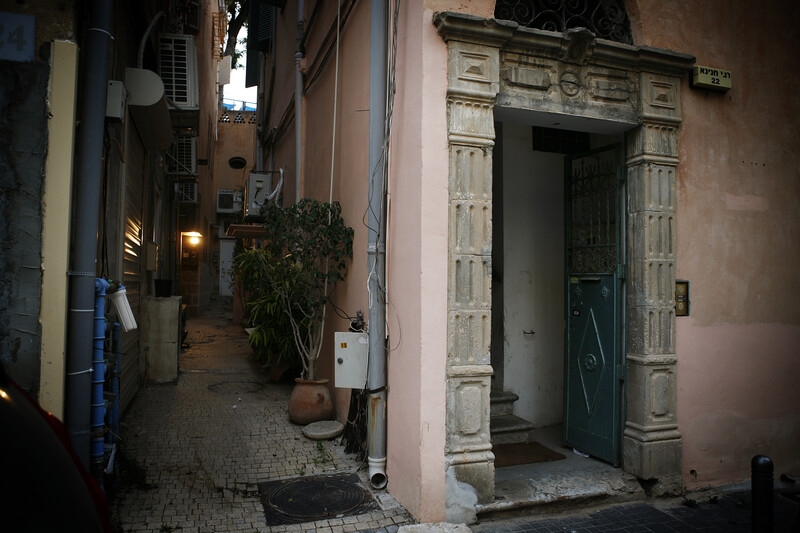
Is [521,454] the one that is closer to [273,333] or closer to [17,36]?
[273,333]

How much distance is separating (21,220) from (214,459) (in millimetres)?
2872

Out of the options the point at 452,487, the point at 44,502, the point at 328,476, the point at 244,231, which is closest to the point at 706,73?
the point at 452,487

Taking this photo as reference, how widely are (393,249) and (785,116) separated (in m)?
4.59

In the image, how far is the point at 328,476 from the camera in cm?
506

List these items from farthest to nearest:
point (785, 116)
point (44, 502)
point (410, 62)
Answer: point (785, 116)
point (410, 62)
point (44, 502)

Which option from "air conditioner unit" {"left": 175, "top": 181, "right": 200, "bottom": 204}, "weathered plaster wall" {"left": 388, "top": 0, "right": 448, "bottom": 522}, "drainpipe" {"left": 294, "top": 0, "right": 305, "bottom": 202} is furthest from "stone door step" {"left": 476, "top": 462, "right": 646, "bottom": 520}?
"air conditioner unit" {"left": 175, "top": 181, "right": 200, "bottom": 204}

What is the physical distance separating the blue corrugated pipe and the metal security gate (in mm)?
4628

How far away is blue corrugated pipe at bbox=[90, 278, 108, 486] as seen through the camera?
4016 millimetres

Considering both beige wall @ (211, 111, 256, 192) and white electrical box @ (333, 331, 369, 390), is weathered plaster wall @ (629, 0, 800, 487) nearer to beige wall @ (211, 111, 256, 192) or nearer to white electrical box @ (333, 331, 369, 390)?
white electrical box @ (333, 331, 369, 390)

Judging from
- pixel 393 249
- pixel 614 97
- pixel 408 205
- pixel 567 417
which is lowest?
pixel 567 417

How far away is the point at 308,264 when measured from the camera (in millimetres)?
6219

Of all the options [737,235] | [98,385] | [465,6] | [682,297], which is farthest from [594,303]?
[98,385]

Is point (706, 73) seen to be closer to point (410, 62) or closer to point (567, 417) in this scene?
point (410, 62)

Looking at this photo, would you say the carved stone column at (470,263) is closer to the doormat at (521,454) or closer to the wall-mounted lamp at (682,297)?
the doormat at (521,454)
